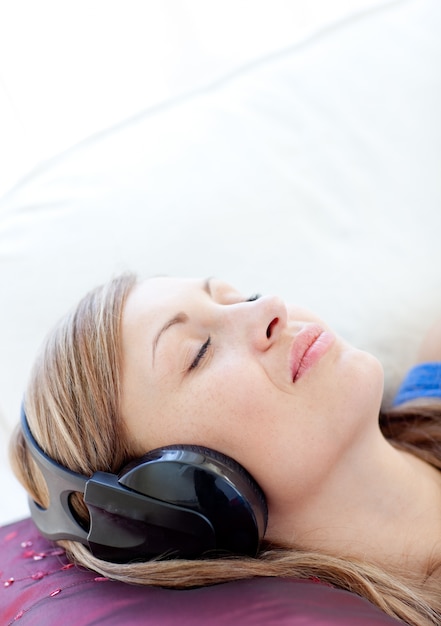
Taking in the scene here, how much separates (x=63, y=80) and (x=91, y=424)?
0.82 m

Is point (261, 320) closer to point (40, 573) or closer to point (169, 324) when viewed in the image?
point (169, 324)

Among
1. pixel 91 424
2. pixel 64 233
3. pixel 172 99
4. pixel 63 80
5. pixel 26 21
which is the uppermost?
pixel 26 21

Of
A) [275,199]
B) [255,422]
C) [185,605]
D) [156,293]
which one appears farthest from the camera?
[275,199]

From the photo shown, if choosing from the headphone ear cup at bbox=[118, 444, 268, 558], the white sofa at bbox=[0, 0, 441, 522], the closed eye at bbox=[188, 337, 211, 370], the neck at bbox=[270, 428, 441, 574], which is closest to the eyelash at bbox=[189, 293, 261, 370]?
the closed eye at bbox=[188, 337, 211, 370]

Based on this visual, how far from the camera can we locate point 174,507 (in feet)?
2.92

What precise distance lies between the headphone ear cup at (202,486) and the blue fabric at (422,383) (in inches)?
18.8

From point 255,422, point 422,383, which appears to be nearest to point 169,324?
point 255,422

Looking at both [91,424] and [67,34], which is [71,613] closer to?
[91,424]

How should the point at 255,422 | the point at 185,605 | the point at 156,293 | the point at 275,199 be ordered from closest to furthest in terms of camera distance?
the point at 185,605 → the point at 255,422 → the point at 156,293 → the point at 275,199

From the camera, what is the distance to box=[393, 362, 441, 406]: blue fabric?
1.26 m

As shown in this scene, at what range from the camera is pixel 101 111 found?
1.56 metres

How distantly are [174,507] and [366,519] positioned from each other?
0.31 meters

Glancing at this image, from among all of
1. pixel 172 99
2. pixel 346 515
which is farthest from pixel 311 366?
pixel 172 99

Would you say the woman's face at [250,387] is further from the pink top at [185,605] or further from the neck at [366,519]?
the pink top at [185,605]
